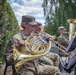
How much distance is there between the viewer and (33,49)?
514 cm

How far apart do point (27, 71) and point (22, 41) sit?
47 centimetres

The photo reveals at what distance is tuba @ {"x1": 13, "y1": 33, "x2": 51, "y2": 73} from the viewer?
4922 millimetres

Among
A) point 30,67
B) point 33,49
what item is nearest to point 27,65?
point 30,67

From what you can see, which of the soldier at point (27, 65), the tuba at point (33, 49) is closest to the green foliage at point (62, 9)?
the tuba at point (33, 49)

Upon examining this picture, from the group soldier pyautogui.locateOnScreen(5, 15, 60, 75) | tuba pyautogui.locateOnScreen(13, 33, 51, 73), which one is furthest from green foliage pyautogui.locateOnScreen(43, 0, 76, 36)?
soldier pyautogui.locateOnScreen(5, 15, 60, 75)

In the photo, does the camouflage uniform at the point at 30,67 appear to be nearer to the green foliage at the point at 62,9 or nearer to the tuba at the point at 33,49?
the tuba at the point at 33,49

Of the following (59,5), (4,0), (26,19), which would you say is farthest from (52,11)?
(26,19)

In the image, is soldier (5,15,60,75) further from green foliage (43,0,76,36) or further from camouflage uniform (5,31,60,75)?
green foliage (43,0,76,36)

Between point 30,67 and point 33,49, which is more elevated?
point 33,49

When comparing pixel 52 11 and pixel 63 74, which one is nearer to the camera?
pixel 63 74

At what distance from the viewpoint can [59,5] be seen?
15750mm

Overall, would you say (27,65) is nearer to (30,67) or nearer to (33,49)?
(30,67)

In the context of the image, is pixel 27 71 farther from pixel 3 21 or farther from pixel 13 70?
pixel 3 21

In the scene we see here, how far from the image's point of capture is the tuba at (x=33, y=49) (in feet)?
16.1
